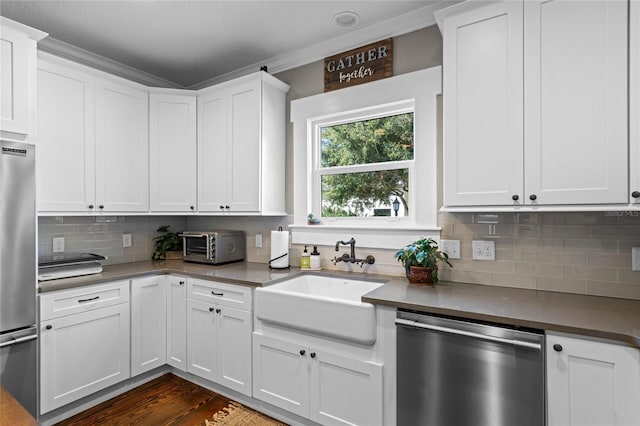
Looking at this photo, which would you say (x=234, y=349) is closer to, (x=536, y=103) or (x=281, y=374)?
(x=281, y=374)

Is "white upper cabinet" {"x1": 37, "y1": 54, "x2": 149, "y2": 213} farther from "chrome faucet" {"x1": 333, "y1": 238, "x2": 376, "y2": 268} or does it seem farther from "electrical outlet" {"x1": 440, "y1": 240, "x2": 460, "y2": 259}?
"electrical outlet" {"x1": 440, "y1": 240, "x2": 460, "y2": 259}

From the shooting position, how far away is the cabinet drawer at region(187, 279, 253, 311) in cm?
232

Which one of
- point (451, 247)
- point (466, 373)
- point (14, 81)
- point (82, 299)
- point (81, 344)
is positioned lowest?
point (81, 344)

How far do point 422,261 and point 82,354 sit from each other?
233 centimetres

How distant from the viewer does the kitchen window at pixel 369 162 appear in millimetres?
2367

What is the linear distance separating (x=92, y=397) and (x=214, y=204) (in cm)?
164

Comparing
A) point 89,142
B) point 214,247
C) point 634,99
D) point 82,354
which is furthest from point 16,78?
point 634,99

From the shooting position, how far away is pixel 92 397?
2.39 m

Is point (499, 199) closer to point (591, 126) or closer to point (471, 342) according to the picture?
point (591, 126)

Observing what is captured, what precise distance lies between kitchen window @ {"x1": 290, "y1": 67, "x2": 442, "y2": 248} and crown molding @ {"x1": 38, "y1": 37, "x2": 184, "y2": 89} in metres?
1.56

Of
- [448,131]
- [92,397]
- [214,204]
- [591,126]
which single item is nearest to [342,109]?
[448,131]

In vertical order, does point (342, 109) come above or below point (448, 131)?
above

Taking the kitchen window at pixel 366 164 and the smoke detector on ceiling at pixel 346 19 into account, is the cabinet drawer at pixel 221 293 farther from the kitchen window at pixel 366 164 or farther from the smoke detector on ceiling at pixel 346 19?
the smoke detector on ceiling at pixel 346 19

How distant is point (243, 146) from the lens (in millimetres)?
2871
